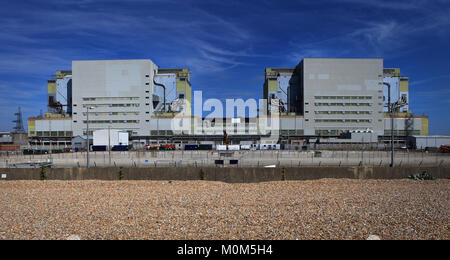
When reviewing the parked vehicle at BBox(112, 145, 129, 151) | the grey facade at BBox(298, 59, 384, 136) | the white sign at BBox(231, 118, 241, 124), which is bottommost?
the parked vehicle at BBox(112, 145, 129, 151)

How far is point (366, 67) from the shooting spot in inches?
3344

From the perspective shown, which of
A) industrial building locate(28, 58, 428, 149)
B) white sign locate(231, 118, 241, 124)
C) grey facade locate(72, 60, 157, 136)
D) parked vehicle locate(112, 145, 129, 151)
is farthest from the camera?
grey facade locate(72, 60, 157, 136)

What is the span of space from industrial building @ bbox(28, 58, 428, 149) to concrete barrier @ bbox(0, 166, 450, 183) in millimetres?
57039

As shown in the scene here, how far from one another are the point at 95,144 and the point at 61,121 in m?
25.9

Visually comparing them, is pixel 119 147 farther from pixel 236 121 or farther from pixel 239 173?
pixel 239 173

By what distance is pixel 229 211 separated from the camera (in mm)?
13836

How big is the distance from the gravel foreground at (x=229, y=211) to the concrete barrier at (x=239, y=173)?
78.3 inches

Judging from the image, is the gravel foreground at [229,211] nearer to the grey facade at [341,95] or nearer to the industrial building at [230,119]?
the industrial building at [230,119]

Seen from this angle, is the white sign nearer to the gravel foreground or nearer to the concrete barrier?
the concrete barrier

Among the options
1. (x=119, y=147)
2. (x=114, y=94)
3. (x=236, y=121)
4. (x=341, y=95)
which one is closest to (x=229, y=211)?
(x=119, y=147)

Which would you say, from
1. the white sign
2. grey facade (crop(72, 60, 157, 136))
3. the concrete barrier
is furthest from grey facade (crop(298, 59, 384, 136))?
the concrete barrier

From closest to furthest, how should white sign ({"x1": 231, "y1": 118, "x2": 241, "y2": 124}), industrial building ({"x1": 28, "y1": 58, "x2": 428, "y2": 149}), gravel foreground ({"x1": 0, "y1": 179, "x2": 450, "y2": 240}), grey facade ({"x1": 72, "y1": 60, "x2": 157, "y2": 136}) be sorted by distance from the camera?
gravel foreground ({"x1": 0, "y1": 179, "x2": 450, "y2": 240}) < industrial building ({"x1": 28, "y1": 58, "x2": 428, "y2": 149}) < white sign ({"x1": 231, "y1": 118, "x2": 241, "y2": 124}) < grey facade ({"x1": 72, "y1": 60, "x2": 157, "y2": 136})

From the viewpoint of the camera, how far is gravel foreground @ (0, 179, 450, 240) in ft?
35.6
